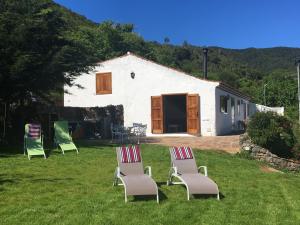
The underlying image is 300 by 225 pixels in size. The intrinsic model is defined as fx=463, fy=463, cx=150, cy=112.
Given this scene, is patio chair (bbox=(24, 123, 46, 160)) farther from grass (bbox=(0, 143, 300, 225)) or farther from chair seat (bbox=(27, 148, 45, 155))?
grass (bbox=(0, 143, 300, 225))

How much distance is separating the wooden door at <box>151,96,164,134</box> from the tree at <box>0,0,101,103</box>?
264 inches

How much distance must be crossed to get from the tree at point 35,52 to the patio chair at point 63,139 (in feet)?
6.19

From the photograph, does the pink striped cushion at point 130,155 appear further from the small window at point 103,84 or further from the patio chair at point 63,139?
the small window at point 103,84

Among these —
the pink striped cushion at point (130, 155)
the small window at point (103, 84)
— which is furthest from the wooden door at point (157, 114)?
the pink striped cushion at point (130, 155)

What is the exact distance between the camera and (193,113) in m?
24.2

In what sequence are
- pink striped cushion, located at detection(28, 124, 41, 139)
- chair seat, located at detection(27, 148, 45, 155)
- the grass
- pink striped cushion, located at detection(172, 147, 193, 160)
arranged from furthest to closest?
pink striped cushion, located at detection(28, 124, 41, 139) < chair seat, located at detection(27, 148, 45, 155) < pink striped cushion, located at detection(172, 147, 193, 160) < the grass

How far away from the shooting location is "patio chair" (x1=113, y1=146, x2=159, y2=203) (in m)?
8.30

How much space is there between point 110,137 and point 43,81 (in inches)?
262

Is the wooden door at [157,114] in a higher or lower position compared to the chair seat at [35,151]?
higher

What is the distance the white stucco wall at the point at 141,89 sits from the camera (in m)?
24.0

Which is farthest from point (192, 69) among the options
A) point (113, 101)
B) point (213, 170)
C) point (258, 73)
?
point (213, 170)

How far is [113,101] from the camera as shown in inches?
1038

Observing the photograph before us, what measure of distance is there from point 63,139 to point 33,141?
1.34 metres

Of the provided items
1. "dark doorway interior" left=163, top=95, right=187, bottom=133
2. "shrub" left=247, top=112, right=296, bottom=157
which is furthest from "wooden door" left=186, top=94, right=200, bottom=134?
"shrub" left=247, top=112, right=296, bottom=157
